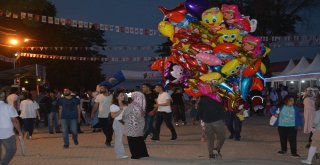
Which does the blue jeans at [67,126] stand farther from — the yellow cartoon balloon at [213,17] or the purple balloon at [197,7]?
the yellow cartoon balloon at [213,17]

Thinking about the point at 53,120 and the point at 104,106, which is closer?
the point at 104,106

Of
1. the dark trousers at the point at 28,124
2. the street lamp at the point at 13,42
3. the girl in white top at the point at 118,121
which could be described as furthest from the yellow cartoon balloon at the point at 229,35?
the street lamp at the point at 13,42

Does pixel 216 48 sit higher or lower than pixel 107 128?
higher

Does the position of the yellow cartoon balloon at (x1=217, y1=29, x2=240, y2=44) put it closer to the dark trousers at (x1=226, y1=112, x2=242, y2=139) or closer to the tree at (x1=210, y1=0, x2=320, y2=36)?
the dark trousers at (x1=226, y1=112, x2=242, y2=139)

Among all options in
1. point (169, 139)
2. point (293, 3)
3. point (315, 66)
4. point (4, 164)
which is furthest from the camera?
point (293, 3)

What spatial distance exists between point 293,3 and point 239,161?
36.1 metres

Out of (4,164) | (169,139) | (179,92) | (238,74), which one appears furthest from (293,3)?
(4,164)

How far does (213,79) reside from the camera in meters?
11.0

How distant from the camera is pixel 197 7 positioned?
1123cm

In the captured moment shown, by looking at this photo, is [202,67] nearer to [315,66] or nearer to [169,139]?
[169,139]

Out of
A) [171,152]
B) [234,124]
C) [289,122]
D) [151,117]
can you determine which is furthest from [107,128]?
[289,122]

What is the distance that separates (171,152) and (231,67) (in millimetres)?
2849

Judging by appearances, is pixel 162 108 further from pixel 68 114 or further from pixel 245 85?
pixel 245 85

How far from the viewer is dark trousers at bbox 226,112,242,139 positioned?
14.8 meters
